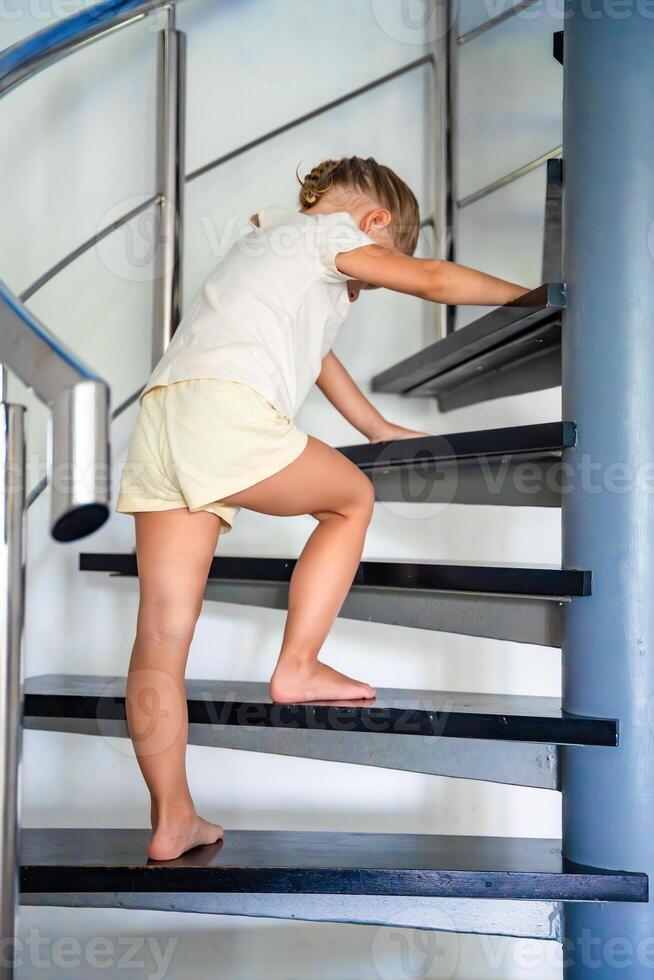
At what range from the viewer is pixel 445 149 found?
2332 mm

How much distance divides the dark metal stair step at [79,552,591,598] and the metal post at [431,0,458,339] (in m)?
0.88

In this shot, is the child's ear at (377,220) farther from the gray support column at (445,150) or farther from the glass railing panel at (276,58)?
the glass railing panel at (276,58)

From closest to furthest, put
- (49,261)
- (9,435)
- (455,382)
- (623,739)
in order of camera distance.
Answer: (9,435)
(623,739)
(455,382)
(49,261)

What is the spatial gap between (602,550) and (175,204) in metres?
1.30

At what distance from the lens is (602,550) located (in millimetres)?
1371

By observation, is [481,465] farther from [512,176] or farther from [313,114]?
[313,114]

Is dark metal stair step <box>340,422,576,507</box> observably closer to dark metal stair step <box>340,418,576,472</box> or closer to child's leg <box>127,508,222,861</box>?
dark metal stair step <box>340,418,576,472</box>

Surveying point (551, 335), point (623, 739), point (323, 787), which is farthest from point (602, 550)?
point (323, 787)

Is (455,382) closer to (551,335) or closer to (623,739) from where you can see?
(551,335)

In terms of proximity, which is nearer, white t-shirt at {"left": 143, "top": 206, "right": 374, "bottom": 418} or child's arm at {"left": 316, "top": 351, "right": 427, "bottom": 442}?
white t-shirt at {"left": 143, "top": 206, "right": 374, "bottom": 418}

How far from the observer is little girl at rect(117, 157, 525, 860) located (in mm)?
1402

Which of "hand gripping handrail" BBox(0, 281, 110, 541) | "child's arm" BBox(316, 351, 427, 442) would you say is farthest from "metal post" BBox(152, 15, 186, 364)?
"hand gripping handrail" BBox(0, 281, 110, 541)

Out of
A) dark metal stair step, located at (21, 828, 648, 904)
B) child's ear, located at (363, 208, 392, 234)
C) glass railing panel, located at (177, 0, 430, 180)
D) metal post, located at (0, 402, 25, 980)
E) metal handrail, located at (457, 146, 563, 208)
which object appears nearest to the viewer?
metal post, located at (0, 402, 25, 980)

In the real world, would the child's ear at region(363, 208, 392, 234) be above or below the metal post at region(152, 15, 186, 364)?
below
